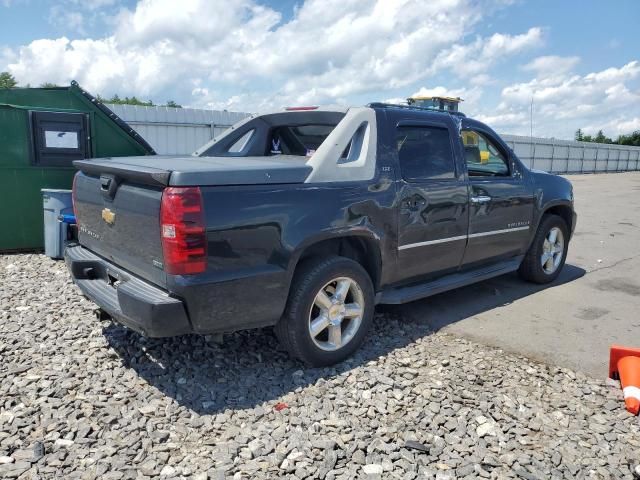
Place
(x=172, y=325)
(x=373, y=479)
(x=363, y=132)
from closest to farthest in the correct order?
1. (x=373, y=479)
2. (x=172, y=325)
3. (x=363, y=132)

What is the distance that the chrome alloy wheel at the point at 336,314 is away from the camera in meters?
3.67

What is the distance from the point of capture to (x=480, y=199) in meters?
4.75

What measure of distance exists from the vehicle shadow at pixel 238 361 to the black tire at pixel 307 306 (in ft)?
0.41

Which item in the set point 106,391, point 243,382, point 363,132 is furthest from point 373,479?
point 363,132

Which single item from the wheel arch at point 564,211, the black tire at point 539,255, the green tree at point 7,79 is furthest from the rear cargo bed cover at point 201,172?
the green tree at point 7,79

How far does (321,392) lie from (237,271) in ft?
3.32

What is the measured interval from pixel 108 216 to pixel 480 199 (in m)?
3.20

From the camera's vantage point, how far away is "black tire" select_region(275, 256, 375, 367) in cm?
349

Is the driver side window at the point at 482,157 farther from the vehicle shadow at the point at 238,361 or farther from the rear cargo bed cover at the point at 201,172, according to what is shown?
the rear cargo bed cover at the point at 201,172

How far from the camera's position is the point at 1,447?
9.06 ft

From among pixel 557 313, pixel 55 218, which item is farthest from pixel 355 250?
pixel 55 218

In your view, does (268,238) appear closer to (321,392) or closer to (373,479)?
(321,392)

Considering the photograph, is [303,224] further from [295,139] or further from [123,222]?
[295,139]

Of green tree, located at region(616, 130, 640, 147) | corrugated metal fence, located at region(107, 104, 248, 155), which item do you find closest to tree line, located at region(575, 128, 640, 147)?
green tree, located at region(616, 130, 640, 147)
